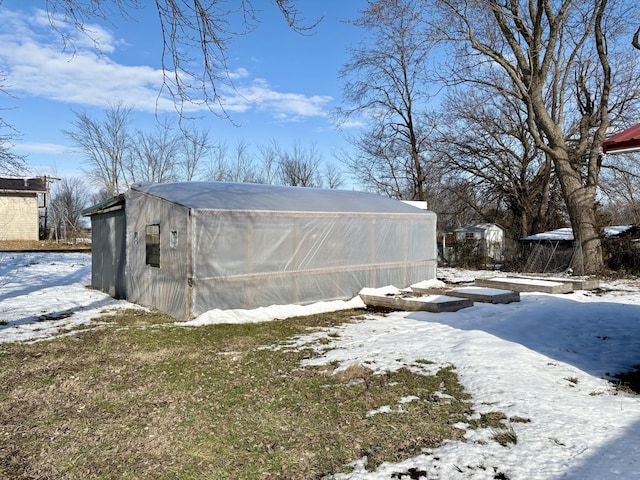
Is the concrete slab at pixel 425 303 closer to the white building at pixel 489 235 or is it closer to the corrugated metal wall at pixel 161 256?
the corrugated metal wall at pixel 161 256

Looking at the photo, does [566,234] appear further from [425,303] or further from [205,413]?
[205,413]

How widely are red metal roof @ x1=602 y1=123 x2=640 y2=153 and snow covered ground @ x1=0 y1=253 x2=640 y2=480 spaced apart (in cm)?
231

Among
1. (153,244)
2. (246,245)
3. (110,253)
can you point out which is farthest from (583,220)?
(110,253)

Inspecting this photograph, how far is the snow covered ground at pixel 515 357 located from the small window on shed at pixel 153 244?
1279 mm

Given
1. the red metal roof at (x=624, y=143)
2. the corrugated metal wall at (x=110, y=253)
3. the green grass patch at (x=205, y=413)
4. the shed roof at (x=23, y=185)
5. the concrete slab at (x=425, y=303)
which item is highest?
the shed roof at (x=23, y=185)

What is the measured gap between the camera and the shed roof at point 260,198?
8.39 metres

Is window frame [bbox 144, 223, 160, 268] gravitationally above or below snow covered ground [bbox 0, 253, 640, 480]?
above

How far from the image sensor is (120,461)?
9.80ft

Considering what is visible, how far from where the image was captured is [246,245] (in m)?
8.36

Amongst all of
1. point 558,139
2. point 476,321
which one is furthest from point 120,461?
point 558,139

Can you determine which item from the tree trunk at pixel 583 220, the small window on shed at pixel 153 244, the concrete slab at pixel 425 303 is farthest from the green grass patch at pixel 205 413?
the tree trunk at pixel 583 220

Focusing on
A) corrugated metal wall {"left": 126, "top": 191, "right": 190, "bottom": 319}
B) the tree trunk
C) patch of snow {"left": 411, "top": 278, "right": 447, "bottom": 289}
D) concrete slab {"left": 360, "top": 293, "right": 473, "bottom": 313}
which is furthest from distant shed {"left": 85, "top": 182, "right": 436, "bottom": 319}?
the tree trunk

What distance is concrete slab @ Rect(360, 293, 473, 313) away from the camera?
28.0 ft

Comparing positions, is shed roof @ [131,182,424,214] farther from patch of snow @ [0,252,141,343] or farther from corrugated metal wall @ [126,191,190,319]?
patch of snow @ [0,252,141,343]
